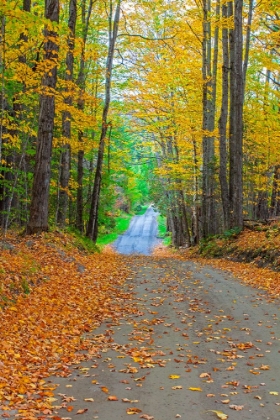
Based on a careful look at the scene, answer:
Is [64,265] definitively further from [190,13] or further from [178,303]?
[190,13]

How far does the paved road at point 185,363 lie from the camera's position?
467cm

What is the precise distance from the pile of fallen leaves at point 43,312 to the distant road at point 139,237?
24.9 meters

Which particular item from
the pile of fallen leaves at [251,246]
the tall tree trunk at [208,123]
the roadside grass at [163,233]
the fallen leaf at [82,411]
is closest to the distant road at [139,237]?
the roadside grass at [163,233]

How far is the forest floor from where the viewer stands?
4.80 metres

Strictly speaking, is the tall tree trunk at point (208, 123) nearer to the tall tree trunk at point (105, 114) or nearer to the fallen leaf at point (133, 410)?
the tall tree trunk at point (105, 114)

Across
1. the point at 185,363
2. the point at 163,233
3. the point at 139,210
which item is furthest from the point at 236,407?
the point at 139,210

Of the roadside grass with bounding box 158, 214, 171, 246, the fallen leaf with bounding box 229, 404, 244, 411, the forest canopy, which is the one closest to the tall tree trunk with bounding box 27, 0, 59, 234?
the forest canopy

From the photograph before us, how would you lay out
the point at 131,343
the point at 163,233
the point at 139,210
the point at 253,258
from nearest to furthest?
the point at 131,343, the point at 253,258, the point at 163,233, the point at 139,210

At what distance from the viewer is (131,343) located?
6.98 metres

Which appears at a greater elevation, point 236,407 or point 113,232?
point 236,407

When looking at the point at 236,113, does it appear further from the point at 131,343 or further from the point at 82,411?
the point at 82,411

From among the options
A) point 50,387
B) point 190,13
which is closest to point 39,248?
point 50,387

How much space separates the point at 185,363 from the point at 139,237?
4634 cm

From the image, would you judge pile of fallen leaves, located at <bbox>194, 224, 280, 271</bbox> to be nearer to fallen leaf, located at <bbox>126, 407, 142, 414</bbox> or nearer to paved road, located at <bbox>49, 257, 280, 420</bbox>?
paved road, located at <bbox>49, 257, 280, 420</bbox>
